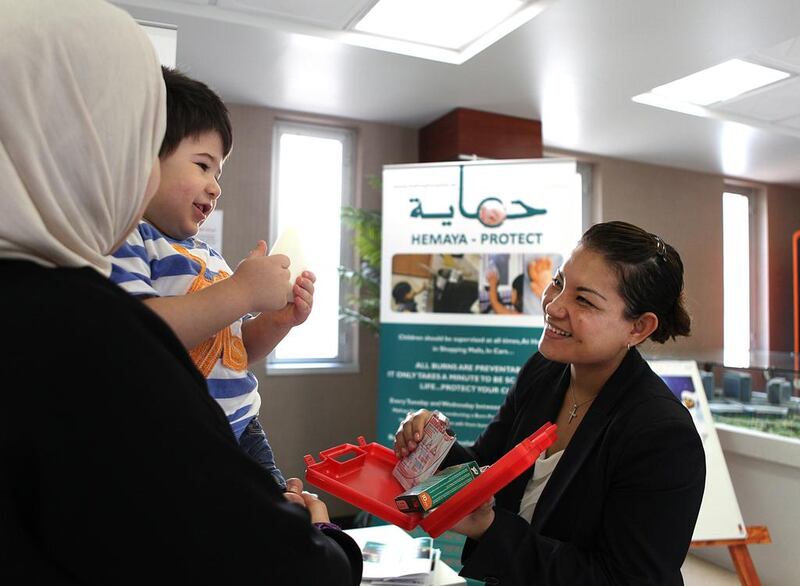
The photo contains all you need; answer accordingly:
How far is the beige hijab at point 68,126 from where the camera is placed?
1.67ft

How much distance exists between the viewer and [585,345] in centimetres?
142

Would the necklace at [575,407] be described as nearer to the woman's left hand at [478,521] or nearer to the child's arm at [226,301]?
the woman's left hand at [478,521]

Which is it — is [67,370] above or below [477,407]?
above

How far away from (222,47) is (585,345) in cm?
311

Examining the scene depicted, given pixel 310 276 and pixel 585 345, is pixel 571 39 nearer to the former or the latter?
pixel 585 345

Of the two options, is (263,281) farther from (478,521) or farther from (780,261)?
(780,261)

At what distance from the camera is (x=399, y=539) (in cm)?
206

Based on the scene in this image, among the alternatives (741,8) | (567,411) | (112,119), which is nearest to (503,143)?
(741,8)

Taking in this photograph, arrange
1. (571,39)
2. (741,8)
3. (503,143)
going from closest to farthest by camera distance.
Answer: (741,8) → (571,39) → (503,143)

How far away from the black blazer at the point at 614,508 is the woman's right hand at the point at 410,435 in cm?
22

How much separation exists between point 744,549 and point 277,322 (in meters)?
2.69

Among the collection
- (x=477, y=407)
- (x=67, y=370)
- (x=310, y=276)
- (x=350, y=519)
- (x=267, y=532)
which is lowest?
(x=350, y=519)

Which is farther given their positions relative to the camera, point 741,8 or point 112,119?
point 741,8

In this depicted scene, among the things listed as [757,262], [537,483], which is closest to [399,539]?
[537,483]
